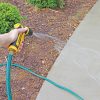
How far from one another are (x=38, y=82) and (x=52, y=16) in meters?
1.91

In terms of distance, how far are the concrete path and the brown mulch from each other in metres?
0.12

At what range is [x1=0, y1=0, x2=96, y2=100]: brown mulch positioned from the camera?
448cm

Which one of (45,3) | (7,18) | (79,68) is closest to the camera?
(79,68)

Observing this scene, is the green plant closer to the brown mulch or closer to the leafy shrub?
the brown mulch

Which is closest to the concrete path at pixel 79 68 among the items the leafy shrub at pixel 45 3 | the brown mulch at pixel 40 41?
the brown mulch at pixel 40 41

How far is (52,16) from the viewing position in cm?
617

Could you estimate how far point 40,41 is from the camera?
5.39 metres

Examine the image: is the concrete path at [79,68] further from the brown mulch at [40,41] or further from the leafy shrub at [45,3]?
the leafy shrub at [45,3]

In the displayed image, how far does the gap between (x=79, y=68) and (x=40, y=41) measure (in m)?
0.90

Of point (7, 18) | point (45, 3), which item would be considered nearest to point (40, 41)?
point (7, 18)

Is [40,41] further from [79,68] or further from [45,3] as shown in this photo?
[45,3]

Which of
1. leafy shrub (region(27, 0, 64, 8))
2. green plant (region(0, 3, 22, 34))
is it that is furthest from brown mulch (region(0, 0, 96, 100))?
green plant (region(0, 3, 22, 34))

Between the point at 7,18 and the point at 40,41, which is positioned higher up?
the point at 7,18

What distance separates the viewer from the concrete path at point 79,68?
4.37m
